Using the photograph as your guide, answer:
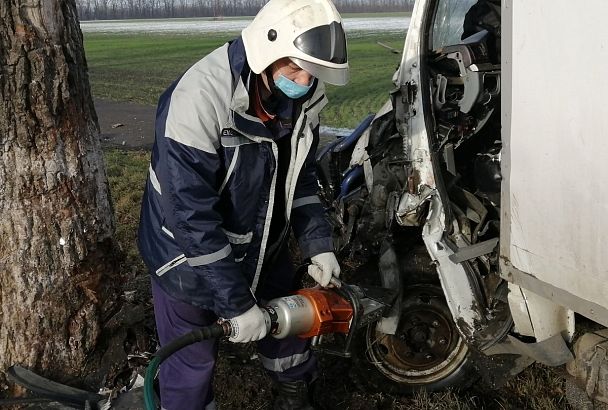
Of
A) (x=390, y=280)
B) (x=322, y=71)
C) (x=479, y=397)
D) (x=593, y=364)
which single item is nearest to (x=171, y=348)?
(x=322, y=71)

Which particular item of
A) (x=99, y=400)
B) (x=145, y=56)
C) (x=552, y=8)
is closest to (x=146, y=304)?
(x=99, y=400)

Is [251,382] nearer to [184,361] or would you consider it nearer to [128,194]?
[184,361]

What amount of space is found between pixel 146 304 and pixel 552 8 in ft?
8.94

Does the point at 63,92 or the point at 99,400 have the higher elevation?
the point at 63,92

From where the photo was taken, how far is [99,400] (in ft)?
10.5

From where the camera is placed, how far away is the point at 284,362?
10.4 feet

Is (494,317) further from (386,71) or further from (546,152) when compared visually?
(386,71)

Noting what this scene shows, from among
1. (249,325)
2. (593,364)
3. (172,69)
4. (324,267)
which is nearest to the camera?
(249,325)

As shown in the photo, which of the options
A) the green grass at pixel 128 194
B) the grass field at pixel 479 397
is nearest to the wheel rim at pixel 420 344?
the grass field at pixel 479 397

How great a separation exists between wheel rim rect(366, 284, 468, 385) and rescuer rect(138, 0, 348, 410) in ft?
2.50

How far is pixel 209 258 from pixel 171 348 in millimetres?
361

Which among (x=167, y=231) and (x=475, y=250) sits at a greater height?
(x=167, y=231)

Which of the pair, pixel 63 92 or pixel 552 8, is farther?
pixel 63 92

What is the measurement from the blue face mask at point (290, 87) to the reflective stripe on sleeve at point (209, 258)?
2.06ft
